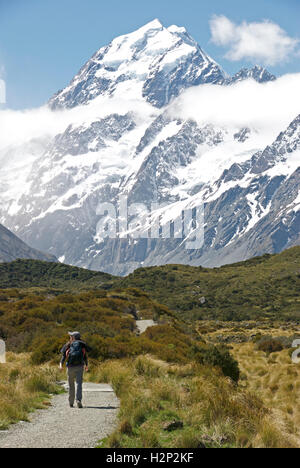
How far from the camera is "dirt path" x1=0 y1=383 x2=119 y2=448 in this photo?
34.3ft

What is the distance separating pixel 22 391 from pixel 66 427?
3.63 metres

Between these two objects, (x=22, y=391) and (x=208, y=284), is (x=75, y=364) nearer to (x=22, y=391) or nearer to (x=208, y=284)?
(x=22, y=391)

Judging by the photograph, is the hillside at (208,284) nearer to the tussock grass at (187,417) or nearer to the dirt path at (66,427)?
the tussock grass at (187,417)

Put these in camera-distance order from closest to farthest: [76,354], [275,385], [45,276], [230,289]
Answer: [76,354]
[275,385]
[230,289]
[45,276]

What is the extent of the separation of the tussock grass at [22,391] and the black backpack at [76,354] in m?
1.39

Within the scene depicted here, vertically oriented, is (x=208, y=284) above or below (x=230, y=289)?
above

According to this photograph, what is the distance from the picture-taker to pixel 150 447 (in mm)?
10305

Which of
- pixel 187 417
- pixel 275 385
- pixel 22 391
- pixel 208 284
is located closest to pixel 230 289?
pixel 208 284

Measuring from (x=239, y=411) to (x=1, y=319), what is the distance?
80.9 feet

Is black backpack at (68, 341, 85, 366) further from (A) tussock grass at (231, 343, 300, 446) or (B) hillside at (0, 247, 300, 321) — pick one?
(B) hillside at (0, 247, 300, 321)

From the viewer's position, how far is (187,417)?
12727mm

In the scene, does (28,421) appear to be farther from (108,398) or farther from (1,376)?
(1,376)

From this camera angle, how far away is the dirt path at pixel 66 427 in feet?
34.3
